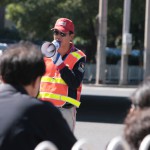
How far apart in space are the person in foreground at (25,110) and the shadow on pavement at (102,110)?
9.00 meters

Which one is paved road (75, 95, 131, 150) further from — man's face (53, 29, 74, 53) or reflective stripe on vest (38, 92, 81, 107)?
man's face (53, 29, 74, 53)

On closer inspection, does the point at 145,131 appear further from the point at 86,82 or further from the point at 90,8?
the point at 90,8

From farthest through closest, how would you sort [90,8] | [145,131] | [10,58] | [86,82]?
[90,8]
[86,82]
[10,58]
[145,131]

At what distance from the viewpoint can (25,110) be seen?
3291 millimetres

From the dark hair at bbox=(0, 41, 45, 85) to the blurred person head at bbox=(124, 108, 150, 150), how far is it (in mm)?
669

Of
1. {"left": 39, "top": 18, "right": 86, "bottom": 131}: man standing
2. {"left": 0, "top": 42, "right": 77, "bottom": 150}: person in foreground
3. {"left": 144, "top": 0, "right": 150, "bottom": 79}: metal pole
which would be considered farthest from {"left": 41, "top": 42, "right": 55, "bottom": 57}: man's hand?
{"left": 144, "top": 0, "right": 150, "bottom": 79}: metal pole

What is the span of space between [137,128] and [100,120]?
9.74 metres

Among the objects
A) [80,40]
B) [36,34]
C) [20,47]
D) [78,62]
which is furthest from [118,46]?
[20,47]

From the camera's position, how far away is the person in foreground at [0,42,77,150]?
10.7ft

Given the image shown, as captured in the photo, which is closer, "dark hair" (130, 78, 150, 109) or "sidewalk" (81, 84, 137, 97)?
"dark hair" (130, 78, 150, 109)

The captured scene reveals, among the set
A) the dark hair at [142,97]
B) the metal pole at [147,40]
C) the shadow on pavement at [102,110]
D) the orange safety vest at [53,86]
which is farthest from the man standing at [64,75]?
the metal pole at [147,40]

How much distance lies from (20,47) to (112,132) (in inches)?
298

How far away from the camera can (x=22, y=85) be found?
3428 mm

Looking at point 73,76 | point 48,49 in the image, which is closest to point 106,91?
point 73,76
